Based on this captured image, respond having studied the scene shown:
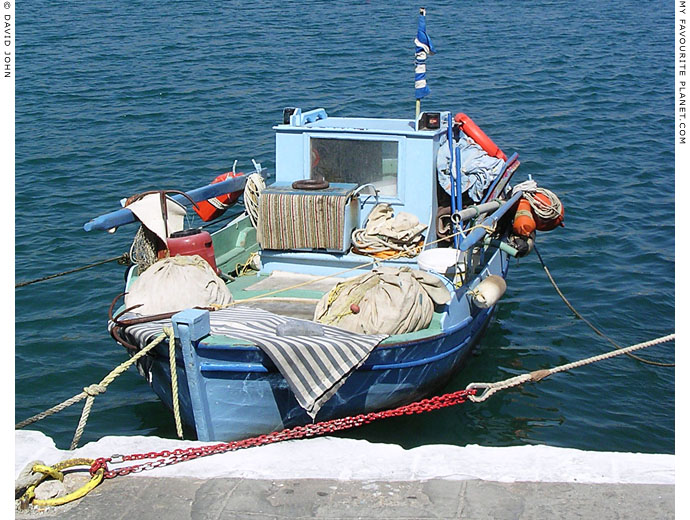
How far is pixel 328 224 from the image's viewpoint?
866 cm

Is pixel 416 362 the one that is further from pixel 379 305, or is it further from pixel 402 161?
pixel 402 161

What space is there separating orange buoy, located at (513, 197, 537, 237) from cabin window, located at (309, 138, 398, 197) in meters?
1.45

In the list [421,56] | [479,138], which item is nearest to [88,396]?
[421,56]

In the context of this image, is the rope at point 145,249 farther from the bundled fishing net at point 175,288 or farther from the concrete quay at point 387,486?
the concrete quay at point 387,486

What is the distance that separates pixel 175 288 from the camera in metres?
7.57

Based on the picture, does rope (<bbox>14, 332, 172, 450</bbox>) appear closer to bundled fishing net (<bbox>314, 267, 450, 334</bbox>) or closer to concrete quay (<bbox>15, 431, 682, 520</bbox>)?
concrete quay (<bbox>15, 431, 682, 520</bbox>)

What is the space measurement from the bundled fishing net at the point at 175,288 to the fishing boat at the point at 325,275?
1cm

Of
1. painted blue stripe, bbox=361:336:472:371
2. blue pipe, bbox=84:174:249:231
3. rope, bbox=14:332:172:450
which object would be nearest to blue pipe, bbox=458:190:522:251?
painted blue stripe, bbox=361:336:472:371

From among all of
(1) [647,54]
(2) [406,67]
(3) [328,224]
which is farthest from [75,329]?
(1) [647,54]

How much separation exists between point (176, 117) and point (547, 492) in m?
15.0

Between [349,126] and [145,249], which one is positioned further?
[349,126]

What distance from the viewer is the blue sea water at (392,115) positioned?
367 inches

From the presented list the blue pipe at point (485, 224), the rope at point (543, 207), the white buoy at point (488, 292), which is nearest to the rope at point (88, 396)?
the blue pipe at point (485, 224)

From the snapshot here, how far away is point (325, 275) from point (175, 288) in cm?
190
